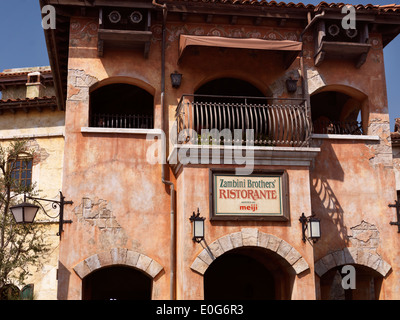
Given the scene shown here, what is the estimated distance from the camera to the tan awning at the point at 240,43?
1316 centimetres

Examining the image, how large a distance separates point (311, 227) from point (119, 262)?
4.28 metres

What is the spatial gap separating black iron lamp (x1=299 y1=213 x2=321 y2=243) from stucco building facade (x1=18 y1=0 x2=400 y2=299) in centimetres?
13

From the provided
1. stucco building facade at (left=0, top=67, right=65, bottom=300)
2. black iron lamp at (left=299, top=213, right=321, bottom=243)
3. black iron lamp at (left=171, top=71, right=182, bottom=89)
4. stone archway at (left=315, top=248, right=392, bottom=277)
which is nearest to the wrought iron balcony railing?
black iron lamp at (left=171, top=71, right=182, bottom=89)

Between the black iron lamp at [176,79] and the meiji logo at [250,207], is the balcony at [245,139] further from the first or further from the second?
the meiji logo at [250,207]

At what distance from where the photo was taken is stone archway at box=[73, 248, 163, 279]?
1238cm

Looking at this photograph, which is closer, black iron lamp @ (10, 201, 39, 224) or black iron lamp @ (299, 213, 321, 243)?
black iron lamp @ (10, 201, 39, 224)

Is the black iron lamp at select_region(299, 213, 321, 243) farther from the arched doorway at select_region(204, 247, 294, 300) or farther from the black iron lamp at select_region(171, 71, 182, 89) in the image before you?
the black iron lamp at select_region(171, 71, 182, 89)

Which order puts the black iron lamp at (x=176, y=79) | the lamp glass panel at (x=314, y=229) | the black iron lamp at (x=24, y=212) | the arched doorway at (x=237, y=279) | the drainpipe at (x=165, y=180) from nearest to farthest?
the black iron lamp at (x=24, y=212) → the lamp glass panel at (x=314, y=229) → the drainpipe at (x=165, y=180) → the black iron lamp at (x=176, y=79) → the arched doorway at (x=237, y=279)

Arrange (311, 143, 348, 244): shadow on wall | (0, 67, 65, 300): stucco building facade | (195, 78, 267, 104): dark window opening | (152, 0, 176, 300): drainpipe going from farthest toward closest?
(0, 67, 65, 300): stucco building facade
(195, 78, 267, 104): dark window opening
(311, 143, 348, 244): shadow on wall
(152, 0, 176, 300): drainpipe

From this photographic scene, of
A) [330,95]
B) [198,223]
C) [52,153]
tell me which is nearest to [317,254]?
[198,223]

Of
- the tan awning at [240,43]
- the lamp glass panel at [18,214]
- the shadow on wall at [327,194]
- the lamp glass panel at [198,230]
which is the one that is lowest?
the lamp glass panel at [198,230]

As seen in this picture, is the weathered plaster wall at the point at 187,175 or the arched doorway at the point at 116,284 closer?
the weathered plaster wall at the point at 187,175

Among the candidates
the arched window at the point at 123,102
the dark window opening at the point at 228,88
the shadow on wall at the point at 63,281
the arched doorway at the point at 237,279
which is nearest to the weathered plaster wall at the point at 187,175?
the shadow on wall at the point at 63,281

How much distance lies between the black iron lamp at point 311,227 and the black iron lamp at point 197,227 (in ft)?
7.32
